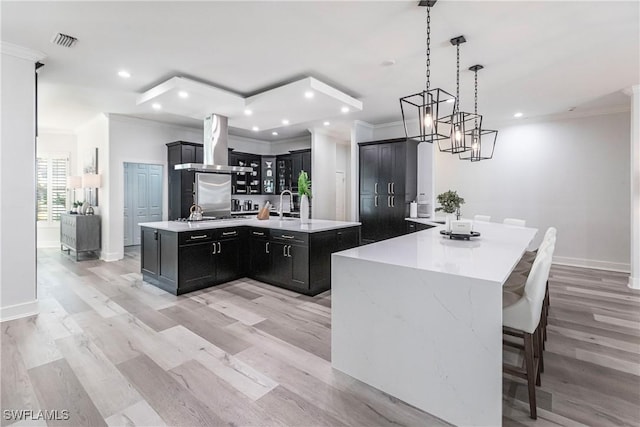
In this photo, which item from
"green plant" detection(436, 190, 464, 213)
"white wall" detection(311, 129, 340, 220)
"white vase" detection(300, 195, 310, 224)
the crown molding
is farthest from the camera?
"white wall" detection(311, 129, 340, 220)

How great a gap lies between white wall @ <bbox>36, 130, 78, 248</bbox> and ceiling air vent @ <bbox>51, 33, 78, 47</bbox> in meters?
5.62

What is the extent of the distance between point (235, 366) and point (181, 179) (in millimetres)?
5352

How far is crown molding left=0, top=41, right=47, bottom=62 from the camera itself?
10.2 ft

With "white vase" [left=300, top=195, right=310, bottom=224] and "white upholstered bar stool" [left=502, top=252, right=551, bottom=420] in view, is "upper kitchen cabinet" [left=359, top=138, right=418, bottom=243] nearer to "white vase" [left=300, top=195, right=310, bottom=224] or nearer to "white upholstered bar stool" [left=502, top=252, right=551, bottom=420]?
"white vase" [left=300, top=195, right=310, bottom=224]

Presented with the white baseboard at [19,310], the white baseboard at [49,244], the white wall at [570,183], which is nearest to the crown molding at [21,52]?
the white baseboard at [19,310]

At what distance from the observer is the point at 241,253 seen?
468cm

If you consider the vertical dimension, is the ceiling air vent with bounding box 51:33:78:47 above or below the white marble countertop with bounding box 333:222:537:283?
above

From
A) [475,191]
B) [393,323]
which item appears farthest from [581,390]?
[475,191]

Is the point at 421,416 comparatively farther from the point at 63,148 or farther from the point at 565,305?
the point at 63,148

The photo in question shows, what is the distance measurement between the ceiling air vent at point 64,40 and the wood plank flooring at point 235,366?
284 centimetres

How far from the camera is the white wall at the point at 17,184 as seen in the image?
3150mm

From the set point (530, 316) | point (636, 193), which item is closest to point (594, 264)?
point (636, 193)

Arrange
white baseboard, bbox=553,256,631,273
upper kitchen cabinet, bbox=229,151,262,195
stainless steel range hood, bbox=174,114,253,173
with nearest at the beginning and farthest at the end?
stainless steel range hood, bbox=174,114,253,173 < white baseboard, bbox=553,256,631,273 < upper kitchen cabinet, bbox=229,151,262,195

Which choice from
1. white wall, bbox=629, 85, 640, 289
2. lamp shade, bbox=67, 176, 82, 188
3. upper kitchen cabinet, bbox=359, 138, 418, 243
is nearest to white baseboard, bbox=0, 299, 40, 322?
lamp shade, bbox=67, 176, 82, 188
